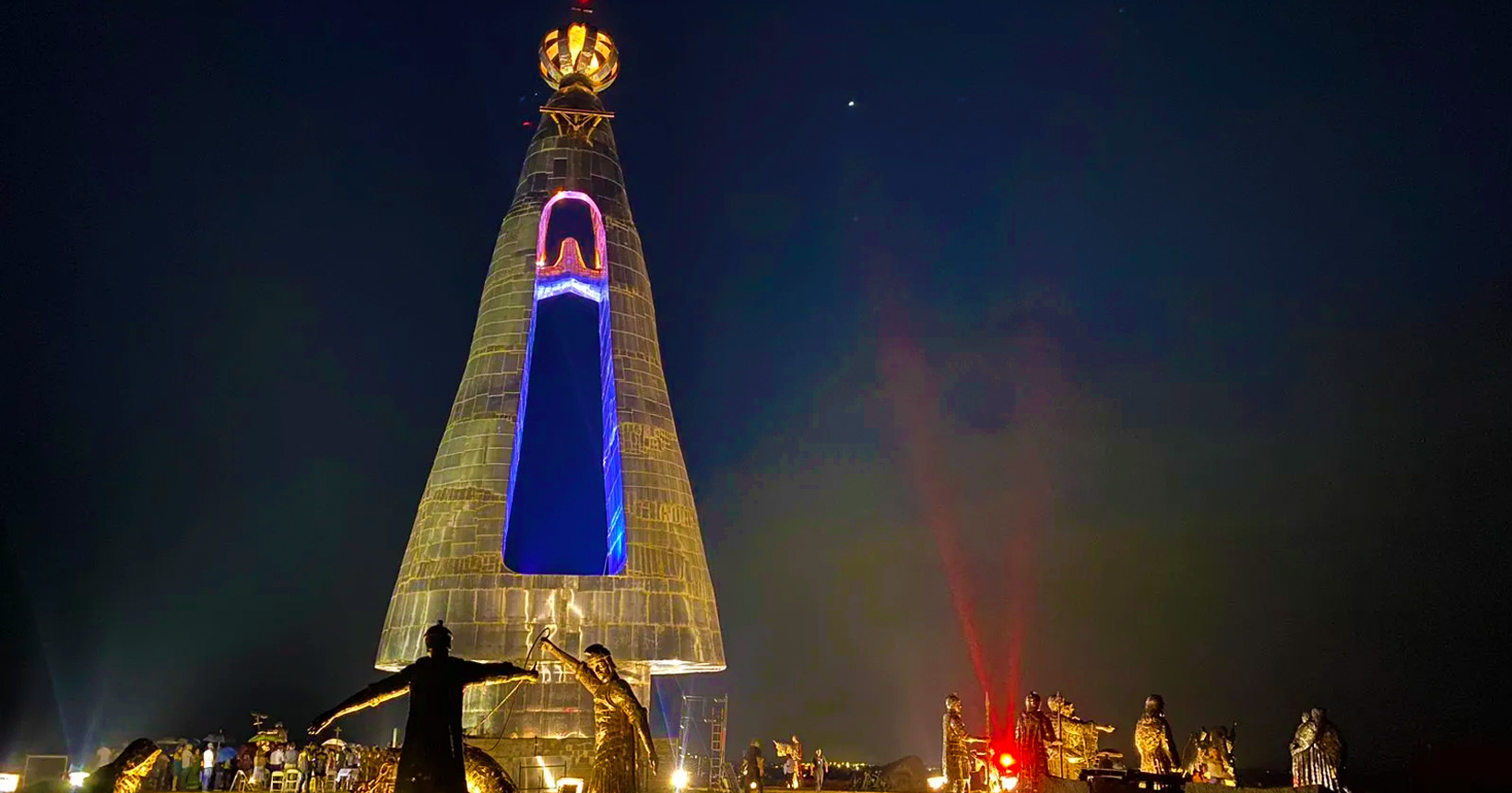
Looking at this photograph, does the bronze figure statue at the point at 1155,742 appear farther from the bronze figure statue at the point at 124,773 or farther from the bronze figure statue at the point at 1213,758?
the bronze figure statue at the point at 124,773

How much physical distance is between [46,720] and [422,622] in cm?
1332

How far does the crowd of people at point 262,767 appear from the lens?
21812mm

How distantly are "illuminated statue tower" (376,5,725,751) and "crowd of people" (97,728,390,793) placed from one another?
2.37 m

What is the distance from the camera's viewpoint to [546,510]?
1049 inches

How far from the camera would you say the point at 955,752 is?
18.2 m

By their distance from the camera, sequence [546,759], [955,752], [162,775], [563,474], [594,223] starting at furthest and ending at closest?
[563,474]
[594,223]
[162,775]
[546,759]
[955,752]

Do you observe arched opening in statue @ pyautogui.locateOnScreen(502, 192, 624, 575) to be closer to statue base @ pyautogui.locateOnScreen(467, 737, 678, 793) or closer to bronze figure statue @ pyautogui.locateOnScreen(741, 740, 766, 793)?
statue base @ pyautogui.locateOnScreen(467, 737, 678, 793)

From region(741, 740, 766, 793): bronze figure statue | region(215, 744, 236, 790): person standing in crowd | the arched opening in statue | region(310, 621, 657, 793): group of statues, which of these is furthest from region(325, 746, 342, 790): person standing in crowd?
region(310, 621, 657, 793): group of statues

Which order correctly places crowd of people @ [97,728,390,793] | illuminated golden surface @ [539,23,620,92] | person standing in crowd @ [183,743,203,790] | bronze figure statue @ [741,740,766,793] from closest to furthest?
bronze figure statue @ [741,740,766,793] → crowd of people @ [97,728,390,793] → person standing in crowd @ [183,743,203,790] → illuminated golden surface @ [539,23,620,92]

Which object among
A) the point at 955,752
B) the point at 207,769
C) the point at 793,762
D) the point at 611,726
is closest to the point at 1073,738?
the point at 955,752

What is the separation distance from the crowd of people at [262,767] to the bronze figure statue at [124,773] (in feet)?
42.4

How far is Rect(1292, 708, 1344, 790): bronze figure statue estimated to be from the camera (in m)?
14.1

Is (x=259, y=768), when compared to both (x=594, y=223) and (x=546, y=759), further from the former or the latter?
(x=594, y=223)

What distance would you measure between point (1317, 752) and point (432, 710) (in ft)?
35.4
